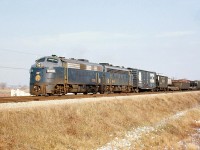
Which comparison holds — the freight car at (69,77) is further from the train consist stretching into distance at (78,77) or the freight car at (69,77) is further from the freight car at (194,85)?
the freight car at (194,85)

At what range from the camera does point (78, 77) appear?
32.8 m

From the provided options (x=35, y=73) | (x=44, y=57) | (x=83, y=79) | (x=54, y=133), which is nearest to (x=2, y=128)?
(x=54, y=133)

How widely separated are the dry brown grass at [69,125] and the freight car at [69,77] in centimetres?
545

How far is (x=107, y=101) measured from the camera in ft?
90.0

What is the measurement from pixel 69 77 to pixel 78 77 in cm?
222

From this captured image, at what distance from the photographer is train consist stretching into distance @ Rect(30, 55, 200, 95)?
2725 cm

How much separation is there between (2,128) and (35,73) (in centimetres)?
1375

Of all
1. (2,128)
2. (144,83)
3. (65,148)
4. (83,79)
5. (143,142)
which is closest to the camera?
(2,128)

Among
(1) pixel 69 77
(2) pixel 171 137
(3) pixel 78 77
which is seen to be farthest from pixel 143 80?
(2) pixel 171 137

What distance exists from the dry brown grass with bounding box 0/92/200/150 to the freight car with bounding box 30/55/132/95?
17.9 ft

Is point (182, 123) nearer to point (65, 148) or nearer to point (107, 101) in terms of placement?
point (107, 101)

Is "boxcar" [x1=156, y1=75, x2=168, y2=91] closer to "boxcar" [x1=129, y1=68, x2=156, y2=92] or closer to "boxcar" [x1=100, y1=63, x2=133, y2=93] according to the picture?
"boxcar" [x1=129, y1=68, x2=156, y2=92]

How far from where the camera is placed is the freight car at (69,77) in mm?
27141

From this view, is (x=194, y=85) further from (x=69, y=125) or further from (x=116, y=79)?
(x=69, y=125)
